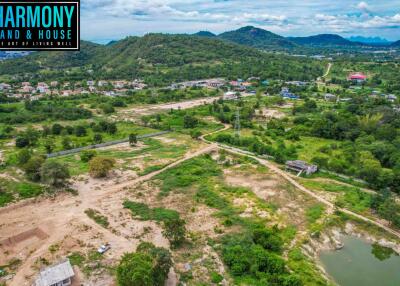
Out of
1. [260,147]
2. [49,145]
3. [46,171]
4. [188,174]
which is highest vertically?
[260,147]

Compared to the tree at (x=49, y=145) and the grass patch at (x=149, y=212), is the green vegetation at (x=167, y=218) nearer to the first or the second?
the grass patch at (x=149, y=212)

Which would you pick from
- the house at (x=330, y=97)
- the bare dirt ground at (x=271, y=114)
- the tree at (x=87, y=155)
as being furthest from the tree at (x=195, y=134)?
the house at (x=330, y=97)

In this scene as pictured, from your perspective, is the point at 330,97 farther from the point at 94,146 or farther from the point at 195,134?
the point at 94,146

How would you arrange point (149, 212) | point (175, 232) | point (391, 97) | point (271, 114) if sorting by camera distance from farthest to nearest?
point (391, 97), point (271, 114), point (149, 212), point (175, 232)

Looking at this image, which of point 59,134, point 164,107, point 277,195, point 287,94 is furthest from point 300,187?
point 287,94

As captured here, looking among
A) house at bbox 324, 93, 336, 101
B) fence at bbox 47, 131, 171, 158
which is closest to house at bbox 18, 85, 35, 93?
fence at bbox 47, 131, 171, 158

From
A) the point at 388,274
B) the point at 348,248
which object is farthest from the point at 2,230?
the point at 388,274

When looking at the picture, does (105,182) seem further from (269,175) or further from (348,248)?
(348,248)
